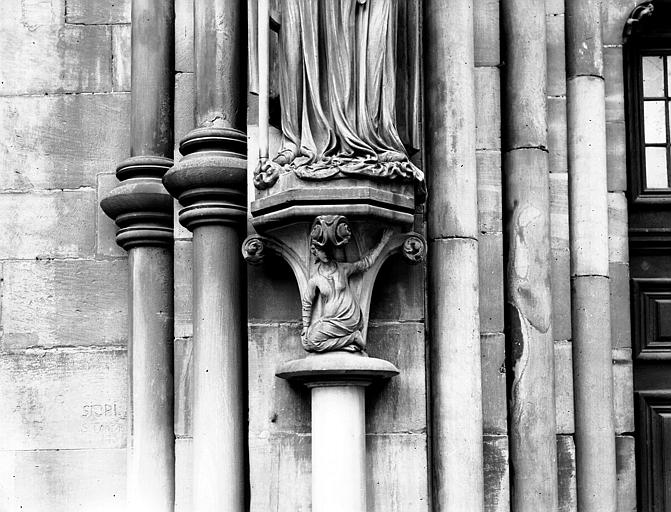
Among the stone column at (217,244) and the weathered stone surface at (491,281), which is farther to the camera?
the weathered stone surface at (491,281)

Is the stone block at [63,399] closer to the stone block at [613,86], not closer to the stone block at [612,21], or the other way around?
the stone block at [613,86]

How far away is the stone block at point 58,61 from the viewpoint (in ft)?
26.4

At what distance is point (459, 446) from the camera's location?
A: 23.3ft

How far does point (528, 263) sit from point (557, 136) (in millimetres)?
791

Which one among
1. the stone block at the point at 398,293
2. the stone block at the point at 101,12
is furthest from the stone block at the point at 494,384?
the stone block at the point at 101,12

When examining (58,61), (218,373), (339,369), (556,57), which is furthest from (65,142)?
(556,57)

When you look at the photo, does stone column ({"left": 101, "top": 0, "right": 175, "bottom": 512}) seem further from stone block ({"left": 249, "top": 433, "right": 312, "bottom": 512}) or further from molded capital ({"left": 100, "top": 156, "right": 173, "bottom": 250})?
stone block ({"left": 249, "top": 433, "right": 312, "bottom": 512})

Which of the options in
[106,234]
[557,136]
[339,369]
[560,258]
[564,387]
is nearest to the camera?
[339,369]

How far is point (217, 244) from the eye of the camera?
7.27 m

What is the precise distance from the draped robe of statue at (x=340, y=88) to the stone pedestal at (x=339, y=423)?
2.99ft

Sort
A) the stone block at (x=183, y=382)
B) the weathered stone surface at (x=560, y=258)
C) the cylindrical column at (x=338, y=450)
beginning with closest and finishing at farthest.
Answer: the cylindrical column at (x=338, y=450) < the stone block at (x=183, y=382) < the weathered stone surface at (x=560, y=258)

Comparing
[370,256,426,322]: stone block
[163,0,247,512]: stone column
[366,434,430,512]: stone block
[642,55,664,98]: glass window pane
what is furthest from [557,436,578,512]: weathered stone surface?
[642,55,664,98]: glass window pane

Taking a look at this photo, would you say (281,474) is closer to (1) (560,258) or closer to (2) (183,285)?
(2) (183,285)

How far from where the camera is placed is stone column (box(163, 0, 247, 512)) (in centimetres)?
709
